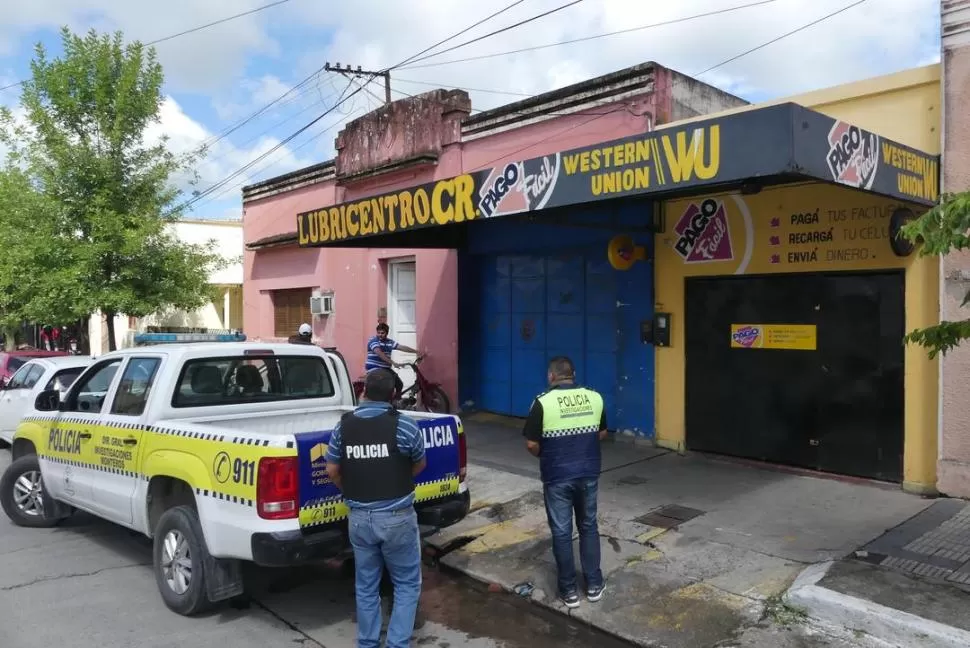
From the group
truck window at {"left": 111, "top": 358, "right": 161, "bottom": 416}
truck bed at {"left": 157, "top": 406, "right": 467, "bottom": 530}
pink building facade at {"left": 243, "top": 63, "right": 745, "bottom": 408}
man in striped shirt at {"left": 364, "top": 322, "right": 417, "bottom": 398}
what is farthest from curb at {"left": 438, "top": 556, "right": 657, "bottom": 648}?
pink building facade at {"left": 243, "top": 63, "right": 745, "bottom": 408}

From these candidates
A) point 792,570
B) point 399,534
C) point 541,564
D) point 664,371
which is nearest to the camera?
point 399,534

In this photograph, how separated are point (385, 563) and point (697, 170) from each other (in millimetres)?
3622

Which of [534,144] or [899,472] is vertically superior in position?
[534,144]

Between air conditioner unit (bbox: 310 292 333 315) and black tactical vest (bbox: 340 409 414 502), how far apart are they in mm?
11003

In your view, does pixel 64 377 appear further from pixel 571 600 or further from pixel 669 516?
pixel 669 516

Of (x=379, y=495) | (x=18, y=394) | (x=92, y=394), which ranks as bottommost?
(x=18, y=394)

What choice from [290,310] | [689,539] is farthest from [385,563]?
[290,310]

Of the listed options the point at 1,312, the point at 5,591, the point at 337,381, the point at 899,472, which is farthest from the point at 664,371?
the point at 1,312

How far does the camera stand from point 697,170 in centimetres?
566

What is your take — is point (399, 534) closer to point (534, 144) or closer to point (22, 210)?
point (534, 144)

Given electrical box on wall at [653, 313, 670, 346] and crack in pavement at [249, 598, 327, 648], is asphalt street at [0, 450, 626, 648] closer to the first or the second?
crack in pavement at [249, 598, 327, 648]

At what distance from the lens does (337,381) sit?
6.46 metres

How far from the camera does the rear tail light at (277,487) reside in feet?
14.0

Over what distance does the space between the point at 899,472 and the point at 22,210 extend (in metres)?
15.0
